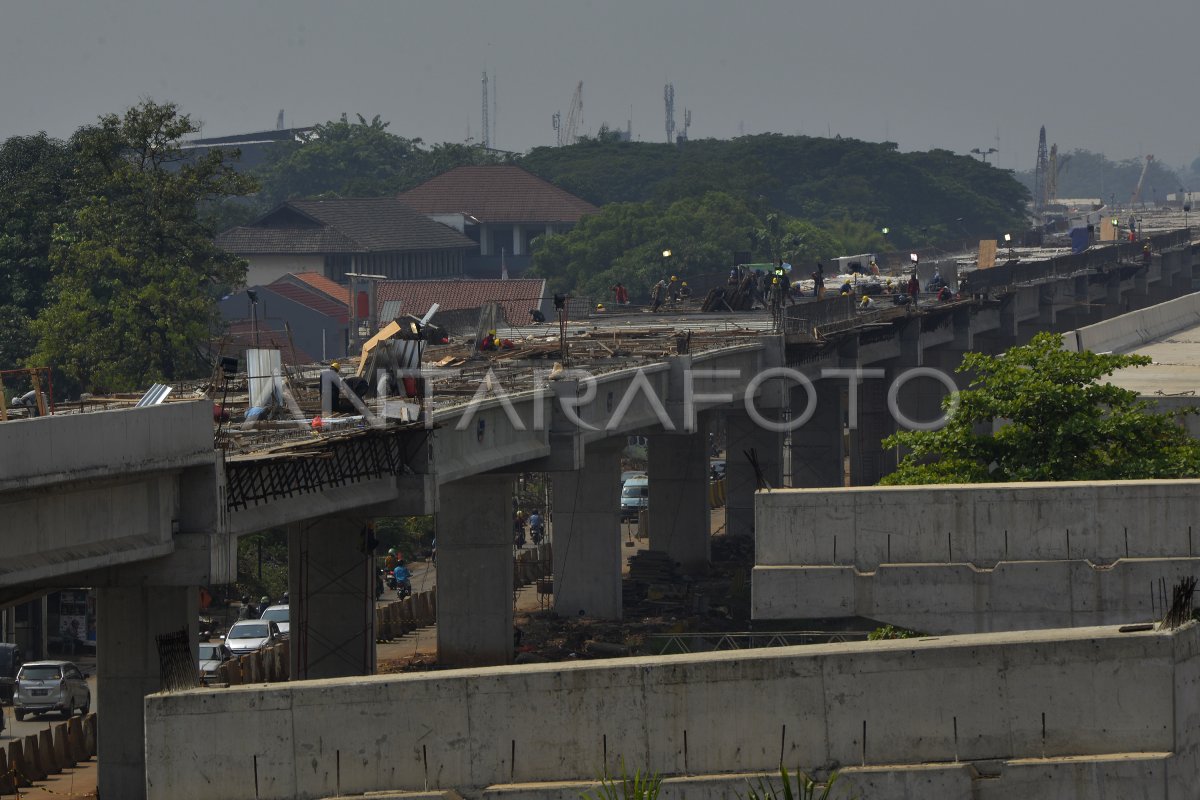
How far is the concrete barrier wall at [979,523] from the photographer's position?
99.2ft

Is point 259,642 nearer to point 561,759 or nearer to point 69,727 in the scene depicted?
point 69,727

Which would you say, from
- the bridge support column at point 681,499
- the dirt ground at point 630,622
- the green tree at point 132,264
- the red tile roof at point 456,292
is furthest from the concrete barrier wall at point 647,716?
the red tile roof at point 456,292

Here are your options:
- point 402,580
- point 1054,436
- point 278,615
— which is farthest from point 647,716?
point 402,580

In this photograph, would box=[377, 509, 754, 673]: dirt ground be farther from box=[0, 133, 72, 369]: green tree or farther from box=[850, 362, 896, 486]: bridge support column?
box=[0, 133, 72, 369]: green tree

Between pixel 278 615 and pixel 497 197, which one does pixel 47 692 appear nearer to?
pixel 278 615

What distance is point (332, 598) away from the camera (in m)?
43.8

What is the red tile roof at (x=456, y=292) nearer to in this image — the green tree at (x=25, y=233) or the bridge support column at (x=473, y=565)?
the green tree at (x=25, y=233)

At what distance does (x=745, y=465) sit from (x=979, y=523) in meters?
48.4

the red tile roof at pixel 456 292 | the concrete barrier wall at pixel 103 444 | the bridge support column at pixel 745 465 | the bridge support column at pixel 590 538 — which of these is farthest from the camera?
the red tile roof at pixel 456 292

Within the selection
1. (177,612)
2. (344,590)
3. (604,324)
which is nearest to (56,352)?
(604,324)

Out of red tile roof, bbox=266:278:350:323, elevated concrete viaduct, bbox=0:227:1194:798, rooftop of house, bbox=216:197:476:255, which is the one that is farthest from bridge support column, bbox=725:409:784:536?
rooftop of house, bbox=216:197:476:255

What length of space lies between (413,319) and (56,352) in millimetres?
28426

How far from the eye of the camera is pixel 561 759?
22719mm

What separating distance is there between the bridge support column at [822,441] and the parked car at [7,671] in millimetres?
40598
